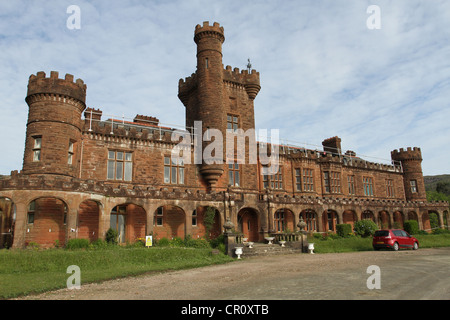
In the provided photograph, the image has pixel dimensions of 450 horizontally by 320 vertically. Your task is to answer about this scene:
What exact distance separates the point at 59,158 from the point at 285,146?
22.4 m

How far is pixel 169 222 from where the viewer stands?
24.1 m

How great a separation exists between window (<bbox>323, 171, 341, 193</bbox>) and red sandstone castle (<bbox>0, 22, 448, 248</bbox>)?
108 mm

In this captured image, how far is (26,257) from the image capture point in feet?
48.4

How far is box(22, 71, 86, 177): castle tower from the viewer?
20.4 metres

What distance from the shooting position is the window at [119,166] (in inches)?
931

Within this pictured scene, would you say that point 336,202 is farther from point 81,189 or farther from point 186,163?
point 81,189

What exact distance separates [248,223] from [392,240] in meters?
10.7

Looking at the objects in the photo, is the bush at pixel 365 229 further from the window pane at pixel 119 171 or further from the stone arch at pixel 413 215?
the window pane at pixel 119 171

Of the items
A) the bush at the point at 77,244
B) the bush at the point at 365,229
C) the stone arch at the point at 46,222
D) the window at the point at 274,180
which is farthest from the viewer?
the window at the point at 274,180

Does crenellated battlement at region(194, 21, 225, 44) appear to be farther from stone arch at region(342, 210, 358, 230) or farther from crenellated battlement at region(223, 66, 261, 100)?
stone arch at region(342, 210, 358, 230)

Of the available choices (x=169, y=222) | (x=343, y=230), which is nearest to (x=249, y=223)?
(x=169, y=222)

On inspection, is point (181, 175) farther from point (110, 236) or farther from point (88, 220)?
point (110, 236)

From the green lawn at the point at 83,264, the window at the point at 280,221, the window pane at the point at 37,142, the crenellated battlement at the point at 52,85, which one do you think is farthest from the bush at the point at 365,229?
the window pane at the point at 37,142

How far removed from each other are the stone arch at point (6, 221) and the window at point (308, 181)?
79.5 feet
